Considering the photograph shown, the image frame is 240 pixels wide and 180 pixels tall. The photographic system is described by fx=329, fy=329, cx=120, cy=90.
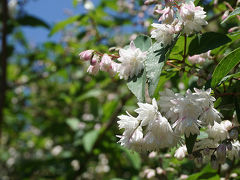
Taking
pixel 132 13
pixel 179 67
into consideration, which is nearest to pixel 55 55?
pixel 132 13

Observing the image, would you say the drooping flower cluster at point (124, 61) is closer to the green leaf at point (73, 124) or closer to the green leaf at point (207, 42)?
the green leaf at point (207, 42)

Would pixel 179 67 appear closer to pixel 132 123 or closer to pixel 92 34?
pixel 132 123

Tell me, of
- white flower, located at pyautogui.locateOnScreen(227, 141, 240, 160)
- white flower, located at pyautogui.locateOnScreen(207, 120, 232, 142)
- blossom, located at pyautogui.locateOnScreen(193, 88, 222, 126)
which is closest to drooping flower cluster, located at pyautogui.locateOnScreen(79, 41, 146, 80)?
blossom, located at pyautogui.locateOnScreen(193, 88, 222, 126)

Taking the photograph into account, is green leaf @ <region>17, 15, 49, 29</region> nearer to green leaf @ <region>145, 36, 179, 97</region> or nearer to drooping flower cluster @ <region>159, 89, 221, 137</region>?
green leaf @ <region>145, 36, 179, 97</region>

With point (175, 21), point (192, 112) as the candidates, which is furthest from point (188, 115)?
point (175, 21)

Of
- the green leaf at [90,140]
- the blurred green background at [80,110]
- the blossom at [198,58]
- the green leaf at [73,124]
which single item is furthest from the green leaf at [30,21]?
the blossom at [198,58]

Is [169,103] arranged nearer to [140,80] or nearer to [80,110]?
[140,80]

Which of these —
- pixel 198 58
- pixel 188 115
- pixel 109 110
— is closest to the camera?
pixel 188 115
